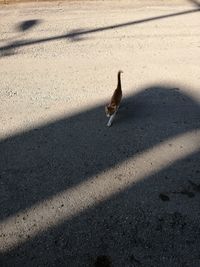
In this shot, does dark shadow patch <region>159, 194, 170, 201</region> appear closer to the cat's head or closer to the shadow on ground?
the shadow on ground

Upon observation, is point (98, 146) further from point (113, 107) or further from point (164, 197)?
point (164, 197)

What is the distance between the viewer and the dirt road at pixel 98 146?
3816 millimetres

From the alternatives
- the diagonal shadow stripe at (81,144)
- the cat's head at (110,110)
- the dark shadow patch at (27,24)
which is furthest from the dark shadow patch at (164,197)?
the dark shadow patch at (27,24)

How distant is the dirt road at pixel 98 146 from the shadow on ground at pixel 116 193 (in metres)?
0.01

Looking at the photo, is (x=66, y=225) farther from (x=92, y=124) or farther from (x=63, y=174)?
(x=92, y=124)

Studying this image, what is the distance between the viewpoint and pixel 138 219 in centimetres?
405

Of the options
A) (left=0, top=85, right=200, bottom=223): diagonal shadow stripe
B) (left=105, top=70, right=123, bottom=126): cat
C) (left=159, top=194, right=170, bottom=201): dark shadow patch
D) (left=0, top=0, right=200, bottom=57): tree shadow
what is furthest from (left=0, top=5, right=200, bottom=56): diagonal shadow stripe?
(left=159, top=194, right=170, bottom=201): dark shadow patch

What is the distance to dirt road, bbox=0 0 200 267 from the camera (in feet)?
12.5

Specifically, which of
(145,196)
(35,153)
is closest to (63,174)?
(35,153)

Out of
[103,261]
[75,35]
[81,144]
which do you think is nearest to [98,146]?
[81,144]

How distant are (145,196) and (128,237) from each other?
0.60 meters

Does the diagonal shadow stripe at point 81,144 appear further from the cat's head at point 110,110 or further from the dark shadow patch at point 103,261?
the dark shadow patch at point 103,261

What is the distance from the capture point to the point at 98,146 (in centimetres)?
A: 510

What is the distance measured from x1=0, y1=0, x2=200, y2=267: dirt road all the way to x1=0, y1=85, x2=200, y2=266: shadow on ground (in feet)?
0.04
